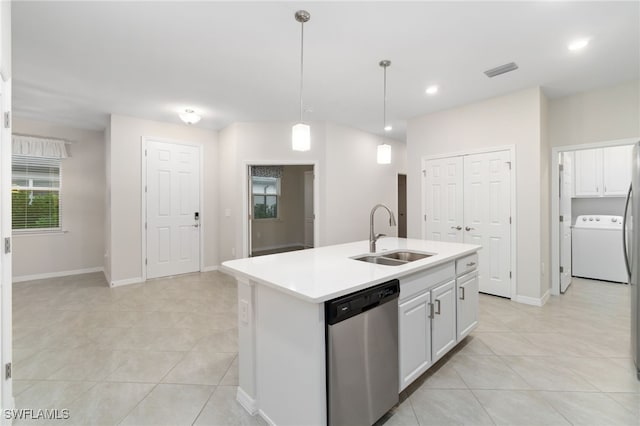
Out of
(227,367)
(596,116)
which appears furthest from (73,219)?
(596,116)

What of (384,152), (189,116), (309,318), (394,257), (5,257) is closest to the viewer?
(309,318)

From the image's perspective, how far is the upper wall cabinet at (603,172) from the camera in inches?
172

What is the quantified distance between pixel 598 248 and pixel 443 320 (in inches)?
168

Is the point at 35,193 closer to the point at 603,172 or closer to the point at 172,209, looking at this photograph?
the point at 172,209

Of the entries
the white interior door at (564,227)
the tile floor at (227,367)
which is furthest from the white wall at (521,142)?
the white interior door at (564,227)

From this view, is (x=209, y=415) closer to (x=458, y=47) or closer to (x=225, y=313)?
(x=225, y=313)

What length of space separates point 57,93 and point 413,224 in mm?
5349

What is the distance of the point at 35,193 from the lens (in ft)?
15.9

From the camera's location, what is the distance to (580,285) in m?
4.36

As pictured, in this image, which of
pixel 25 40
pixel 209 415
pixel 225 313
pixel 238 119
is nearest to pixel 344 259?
pixel 209 415

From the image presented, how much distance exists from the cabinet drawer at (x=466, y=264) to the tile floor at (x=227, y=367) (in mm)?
695

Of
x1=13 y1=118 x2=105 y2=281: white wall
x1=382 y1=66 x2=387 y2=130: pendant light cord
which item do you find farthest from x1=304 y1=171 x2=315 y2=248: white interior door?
x1=13 y1=118 x2=105 y2=281: white wall

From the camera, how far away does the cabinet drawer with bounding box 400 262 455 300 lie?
179 centimetres

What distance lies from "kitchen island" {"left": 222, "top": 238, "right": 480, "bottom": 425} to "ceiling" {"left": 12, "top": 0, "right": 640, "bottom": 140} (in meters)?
1.86
